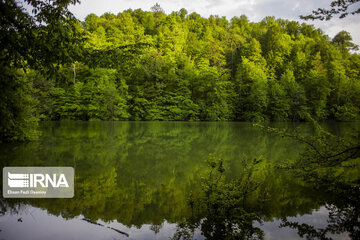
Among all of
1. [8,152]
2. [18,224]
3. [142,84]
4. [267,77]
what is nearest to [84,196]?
[18,224]

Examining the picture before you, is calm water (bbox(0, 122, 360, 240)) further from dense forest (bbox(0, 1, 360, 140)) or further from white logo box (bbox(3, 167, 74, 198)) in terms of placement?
dense forest (bbox(0, 1, 360, 140))

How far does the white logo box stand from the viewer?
4.38 metres

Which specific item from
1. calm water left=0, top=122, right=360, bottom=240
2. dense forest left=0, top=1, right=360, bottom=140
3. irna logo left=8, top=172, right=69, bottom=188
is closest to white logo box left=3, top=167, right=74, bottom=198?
irna logo left=8, top=172, right=69, bottom=188

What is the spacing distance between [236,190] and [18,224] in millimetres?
3131

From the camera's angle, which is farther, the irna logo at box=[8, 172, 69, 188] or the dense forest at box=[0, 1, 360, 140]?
the dense forest at box=[0, 1, 360, 140]

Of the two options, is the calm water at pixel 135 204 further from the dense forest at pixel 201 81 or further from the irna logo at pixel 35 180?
the dense forest at pixel 201 81

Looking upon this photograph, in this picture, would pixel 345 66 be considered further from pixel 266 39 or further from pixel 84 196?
pixel 84 196

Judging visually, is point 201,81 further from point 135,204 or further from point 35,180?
point 135,204

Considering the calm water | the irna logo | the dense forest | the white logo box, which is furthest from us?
the dense forest

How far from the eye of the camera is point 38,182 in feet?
16.5

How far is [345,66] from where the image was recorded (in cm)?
4397

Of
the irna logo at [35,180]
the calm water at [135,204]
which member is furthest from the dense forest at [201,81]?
the irna logo at [35,180]

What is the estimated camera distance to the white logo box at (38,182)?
4379 mm

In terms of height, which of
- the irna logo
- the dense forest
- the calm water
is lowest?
the calm water
